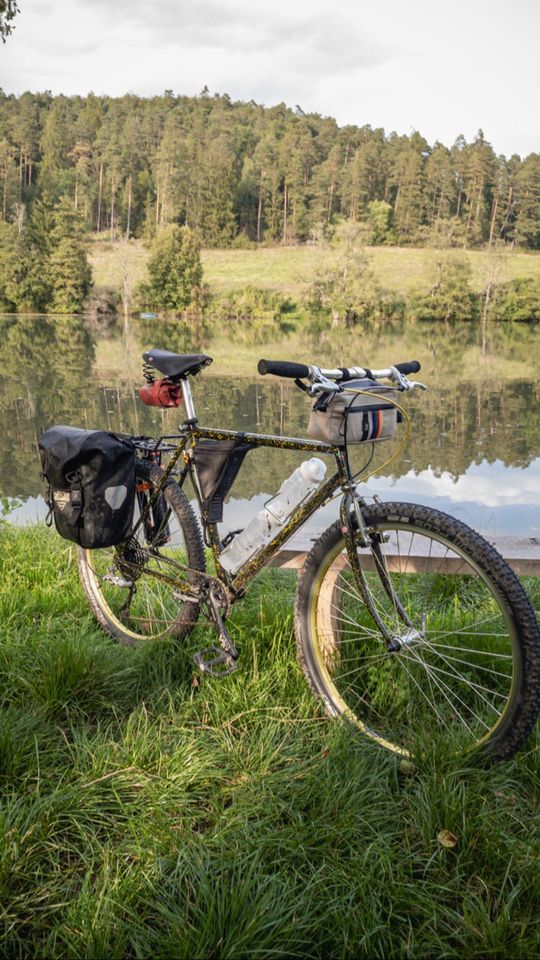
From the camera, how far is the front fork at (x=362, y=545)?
2389 mm

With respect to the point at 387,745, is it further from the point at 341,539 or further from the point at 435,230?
the point at 435,230

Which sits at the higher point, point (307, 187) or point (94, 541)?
point (307, 187)

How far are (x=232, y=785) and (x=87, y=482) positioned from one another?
3.98 ft

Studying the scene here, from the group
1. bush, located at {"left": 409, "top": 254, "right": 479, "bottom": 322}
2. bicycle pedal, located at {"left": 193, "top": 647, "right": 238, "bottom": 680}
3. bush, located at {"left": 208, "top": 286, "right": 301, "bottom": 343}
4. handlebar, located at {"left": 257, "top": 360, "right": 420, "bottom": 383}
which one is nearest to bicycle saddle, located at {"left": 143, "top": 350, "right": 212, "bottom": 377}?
handlebar, located at {"left": 257, "top": 360, "right": 420, "bottom": 383}

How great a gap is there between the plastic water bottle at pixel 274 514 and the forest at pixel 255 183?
6123cm

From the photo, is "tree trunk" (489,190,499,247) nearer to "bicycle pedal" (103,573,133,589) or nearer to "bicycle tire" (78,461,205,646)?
"bicycle tire" (78,461,205,646)

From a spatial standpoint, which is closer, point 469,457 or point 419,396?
point 469,457

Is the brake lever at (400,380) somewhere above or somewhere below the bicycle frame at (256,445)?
→ above

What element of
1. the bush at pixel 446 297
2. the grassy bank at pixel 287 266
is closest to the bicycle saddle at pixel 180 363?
the bush at pixel 446 297

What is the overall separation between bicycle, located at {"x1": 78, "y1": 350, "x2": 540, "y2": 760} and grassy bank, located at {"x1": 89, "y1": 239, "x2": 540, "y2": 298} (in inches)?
1915

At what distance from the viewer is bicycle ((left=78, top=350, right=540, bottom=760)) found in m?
2.23

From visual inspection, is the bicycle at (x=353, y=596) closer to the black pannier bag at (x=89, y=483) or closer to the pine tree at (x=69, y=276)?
the black pannier bag at (x=89, y=483)

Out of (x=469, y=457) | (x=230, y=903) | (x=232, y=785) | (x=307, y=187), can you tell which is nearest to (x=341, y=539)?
(x=232, y=785)

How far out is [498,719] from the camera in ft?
7.54
